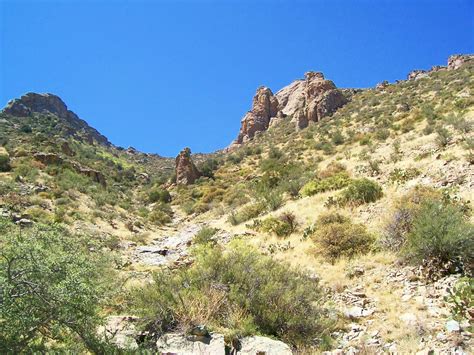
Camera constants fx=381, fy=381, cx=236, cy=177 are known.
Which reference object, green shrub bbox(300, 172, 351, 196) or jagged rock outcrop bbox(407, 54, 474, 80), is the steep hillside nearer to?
green shrub bbox(300, 172, 351, 196)

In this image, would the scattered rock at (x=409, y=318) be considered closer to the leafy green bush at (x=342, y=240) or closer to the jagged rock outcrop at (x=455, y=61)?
the leafy green bush at (x=342, y=240)

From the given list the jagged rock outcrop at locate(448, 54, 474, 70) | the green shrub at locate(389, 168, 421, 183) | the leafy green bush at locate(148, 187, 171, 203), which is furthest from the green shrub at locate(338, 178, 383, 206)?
the jagged rock outcrop at locate(448, 54, 474, 70)

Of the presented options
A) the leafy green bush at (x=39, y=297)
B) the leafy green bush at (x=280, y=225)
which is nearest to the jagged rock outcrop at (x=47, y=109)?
the leafy green bush at (x=280, y=225)

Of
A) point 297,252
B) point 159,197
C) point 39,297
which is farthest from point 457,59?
point 39,297

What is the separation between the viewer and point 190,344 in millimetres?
4953

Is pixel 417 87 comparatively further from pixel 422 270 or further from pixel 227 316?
pixel 227 316

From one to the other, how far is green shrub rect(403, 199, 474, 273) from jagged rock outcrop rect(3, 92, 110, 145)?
5907 centimetres

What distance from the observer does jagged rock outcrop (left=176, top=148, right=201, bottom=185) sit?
3716cm

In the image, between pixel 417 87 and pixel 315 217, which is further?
pixel 417 87

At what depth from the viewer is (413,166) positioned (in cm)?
1454

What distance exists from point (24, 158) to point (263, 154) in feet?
80.6

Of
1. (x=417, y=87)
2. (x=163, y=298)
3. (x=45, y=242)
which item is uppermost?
(x=417, y=87)

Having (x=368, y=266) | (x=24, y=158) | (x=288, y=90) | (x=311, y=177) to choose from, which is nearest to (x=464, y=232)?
(x=368, y=266)

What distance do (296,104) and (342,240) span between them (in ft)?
184
